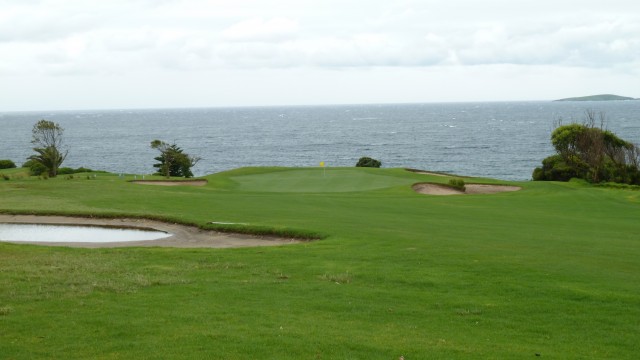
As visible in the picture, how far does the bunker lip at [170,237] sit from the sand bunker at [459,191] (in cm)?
1942

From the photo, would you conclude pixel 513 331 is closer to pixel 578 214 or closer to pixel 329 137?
pixel 578 214

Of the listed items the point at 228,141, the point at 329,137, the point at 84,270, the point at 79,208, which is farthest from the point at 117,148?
the point at 84,270

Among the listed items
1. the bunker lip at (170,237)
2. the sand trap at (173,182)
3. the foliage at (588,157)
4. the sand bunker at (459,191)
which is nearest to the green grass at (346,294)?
the bunker lip at (170,237)

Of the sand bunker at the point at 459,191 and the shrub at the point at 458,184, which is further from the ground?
the shrub at the point at 458,184

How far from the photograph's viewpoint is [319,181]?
44.2 meters

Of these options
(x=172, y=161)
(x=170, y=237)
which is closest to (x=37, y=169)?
(x=172, y=161)

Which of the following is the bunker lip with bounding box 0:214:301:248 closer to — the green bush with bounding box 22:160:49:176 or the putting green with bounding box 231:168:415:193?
the putting green with bounding box 231:168:415:193

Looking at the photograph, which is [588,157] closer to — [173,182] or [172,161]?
[173,182]

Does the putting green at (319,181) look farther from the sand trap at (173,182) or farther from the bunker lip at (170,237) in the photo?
the bunker lip at (170,237)

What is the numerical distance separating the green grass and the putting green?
48.1ft

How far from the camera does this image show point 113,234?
25.0 m

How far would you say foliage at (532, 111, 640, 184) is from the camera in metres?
52.8

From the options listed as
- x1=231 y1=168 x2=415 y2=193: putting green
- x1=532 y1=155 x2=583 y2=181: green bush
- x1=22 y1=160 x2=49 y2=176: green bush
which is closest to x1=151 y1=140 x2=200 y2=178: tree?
x1=22 y1=160 x2=49 y2=176: green bush

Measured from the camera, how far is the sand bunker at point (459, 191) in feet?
137
